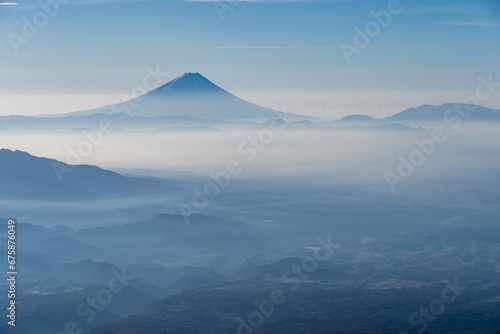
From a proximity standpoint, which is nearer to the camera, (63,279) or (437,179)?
(63,279)

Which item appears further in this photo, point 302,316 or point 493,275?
point 493,275

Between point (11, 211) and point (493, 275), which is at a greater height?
point (11, 211)

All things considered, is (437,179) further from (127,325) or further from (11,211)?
(127,325)

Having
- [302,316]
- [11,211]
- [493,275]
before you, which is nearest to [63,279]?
[302,316]

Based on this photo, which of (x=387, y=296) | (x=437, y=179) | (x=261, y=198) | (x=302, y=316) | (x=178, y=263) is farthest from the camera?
(x=437, y=179)

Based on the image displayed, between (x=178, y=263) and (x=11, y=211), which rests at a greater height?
(x=11, y=211)

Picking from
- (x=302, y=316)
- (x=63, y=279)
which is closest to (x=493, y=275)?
(x=302, y=316)

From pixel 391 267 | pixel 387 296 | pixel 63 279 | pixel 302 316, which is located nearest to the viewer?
pixel 302 316

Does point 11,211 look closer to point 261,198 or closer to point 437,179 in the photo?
point 261,198

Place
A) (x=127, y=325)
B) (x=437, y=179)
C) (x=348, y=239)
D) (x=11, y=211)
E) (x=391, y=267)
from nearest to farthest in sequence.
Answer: (x=127, y=325) < (x=391, y=267) < (x=348, y=239) < (x=11, y=211) < (x=437, y=179)
